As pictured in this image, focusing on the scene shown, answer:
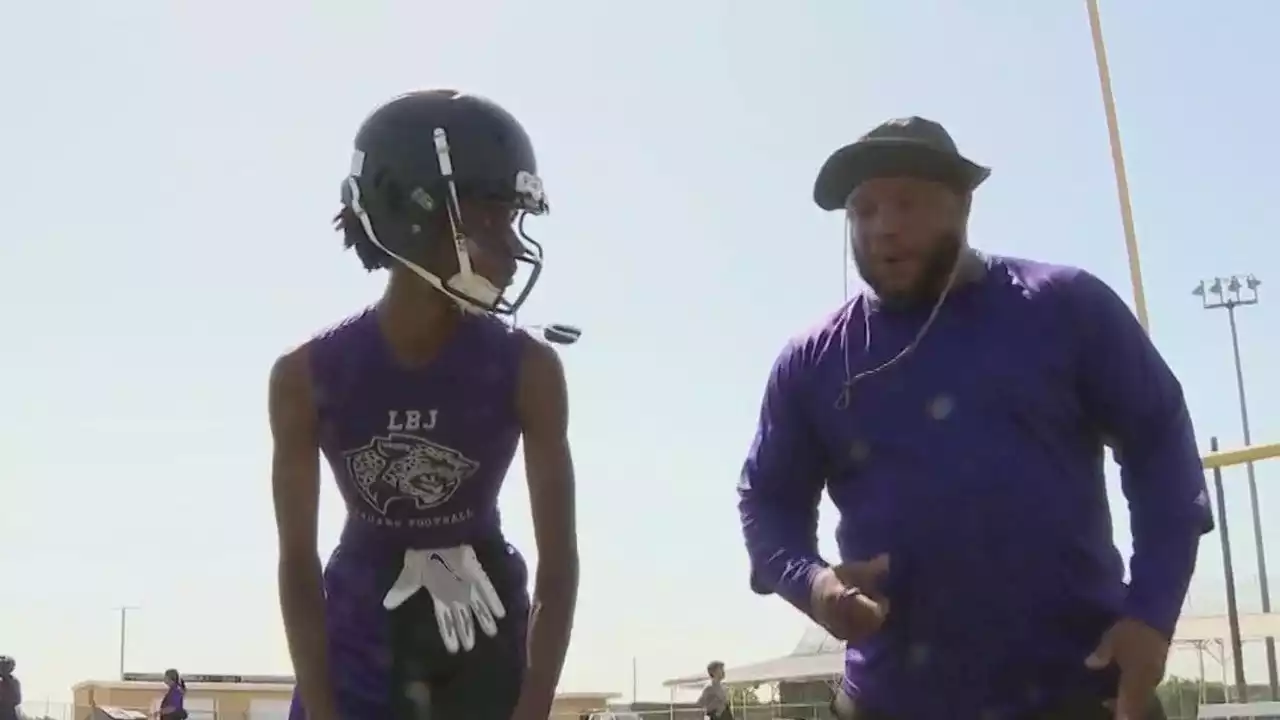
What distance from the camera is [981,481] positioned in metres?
2.89

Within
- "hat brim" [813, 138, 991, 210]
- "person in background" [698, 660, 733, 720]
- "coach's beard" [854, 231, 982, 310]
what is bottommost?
"person in background" [698, 660, 733, 720]

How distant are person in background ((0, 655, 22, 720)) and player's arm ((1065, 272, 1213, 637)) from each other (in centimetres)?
1402

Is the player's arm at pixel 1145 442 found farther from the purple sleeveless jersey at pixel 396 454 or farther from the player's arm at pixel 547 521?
the purple sleeveless jersey at pixel 396 454

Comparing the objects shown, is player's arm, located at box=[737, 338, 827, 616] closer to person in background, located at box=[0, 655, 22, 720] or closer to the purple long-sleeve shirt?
the purple long-sleeve shirt

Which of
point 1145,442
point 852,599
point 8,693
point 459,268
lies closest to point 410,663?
point 459,268

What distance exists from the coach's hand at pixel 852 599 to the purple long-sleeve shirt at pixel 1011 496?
83 mm

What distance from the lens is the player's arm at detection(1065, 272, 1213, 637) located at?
9.06 ft

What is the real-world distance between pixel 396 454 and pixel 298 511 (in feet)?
0.77

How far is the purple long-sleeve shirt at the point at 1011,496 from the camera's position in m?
2.86

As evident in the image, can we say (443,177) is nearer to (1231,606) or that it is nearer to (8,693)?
(1231,606)

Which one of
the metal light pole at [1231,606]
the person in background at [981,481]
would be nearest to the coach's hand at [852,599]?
the person in background at [981,481]

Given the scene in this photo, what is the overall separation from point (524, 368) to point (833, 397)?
0.65 metres

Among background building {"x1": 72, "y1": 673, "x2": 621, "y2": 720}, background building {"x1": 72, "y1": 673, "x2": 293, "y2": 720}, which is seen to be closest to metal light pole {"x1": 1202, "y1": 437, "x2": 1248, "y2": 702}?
background building {"x1": 72, "y1": 673, "x2": 621, "y2": 720}

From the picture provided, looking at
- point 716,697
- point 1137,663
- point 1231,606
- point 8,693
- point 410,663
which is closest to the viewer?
point 1137,663
